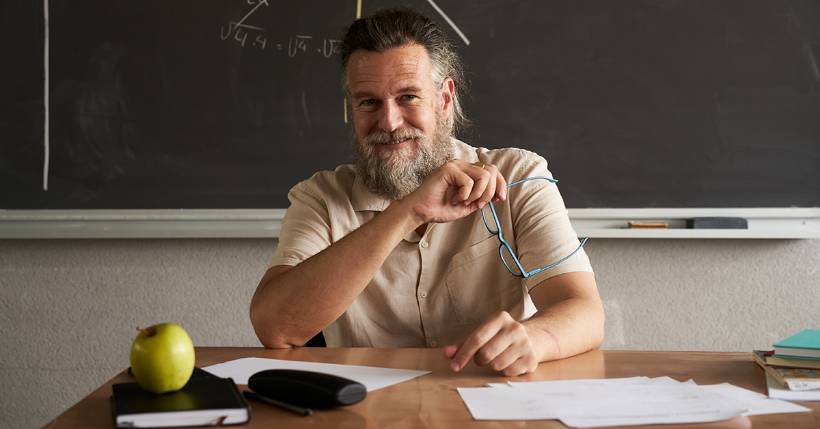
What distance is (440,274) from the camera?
2.02 metres

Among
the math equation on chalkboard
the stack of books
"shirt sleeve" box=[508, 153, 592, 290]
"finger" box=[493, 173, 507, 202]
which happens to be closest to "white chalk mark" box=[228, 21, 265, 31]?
the math equation on chalkboard

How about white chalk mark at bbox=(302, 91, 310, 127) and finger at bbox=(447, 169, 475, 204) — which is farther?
white chalk mark at bbox=(302, 91, 310, 127)

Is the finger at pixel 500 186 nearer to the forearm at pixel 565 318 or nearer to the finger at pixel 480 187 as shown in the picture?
the finger at pixel 480 187

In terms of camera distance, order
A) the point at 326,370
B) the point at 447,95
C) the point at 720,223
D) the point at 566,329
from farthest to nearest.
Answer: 1. the point at 720,223
2. the point at 447,95
3. the point at 566,329
4. the point at 326,370

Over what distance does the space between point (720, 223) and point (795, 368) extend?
1.47 metres

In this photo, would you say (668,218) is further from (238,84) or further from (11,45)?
(11,45)

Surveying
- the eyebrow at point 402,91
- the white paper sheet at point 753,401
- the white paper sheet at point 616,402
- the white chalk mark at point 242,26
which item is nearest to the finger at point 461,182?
the eyebrow at point 402,91

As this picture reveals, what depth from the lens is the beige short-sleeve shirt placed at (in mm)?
1979

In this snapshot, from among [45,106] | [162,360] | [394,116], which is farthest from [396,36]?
[45,106]

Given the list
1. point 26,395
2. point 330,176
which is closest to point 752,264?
point 330,176

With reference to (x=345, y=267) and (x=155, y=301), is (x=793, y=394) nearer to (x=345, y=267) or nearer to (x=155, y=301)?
(x=345, y=267)

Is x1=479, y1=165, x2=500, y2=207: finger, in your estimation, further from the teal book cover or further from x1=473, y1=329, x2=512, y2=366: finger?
the teal book cover

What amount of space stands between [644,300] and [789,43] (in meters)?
0.94

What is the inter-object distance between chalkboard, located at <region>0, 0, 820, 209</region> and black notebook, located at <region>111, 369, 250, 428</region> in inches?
67.3
